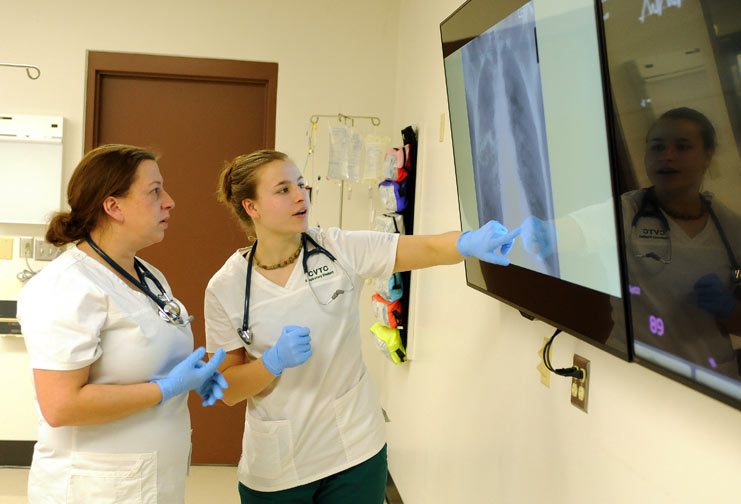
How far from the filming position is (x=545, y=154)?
3.96 feet

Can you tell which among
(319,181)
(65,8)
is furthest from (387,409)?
(65,8)

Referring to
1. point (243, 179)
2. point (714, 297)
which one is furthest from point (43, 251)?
point (714, 297)

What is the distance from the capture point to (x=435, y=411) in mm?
2424

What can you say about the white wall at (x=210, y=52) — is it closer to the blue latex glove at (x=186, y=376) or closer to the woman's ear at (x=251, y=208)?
the woman's ear at (x=251, y=208)

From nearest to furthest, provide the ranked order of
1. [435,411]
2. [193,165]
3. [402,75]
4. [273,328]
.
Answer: [273,328]
[435,411]
[402,75]
[193,165]

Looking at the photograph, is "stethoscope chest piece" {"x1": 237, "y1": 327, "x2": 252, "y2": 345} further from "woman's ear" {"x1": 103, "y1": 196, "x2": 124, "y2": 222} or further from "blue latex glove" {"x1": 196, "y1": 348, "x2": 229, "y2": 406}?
"woman's ear" {"x1": 103, "y1": 196, "x2": 124, "y2": 222}

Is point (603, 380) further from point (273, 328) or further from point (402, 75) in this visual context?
point (402, 75)

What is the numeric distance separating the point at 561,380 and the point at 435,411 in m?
1.10

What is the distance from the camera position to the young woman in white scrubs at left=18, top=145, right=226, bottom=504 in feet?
4.14

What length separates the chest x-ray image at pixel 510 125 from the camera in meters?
1.22

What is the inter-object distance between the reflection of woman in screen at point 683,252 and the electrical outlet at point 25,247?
10.9 feet

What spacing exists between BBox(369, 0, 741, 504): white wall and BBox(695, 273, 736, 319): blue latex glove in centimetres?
19

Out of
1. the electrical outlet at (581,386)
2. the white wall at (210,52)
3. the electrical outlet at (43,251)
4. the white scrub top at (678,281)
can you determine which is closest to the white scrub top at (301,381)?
the electrical outlet at (581,386)

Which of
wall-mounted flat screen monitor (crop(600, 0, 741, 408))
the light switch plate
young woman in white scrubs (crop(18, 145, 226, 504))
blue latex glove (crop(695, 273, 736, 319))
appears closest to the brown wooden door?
the light switch plate
